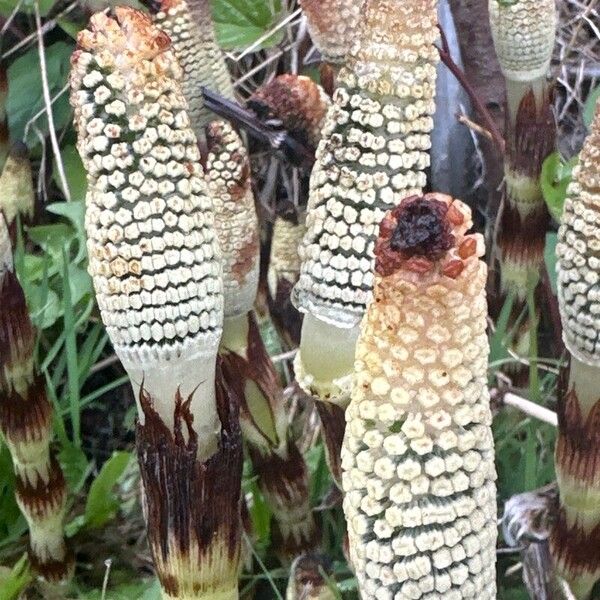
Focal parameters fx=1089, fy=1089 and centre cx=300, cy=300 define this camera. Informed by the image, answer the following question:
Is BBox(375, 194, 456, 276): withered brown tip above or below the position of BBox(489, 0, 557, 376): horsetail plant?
above


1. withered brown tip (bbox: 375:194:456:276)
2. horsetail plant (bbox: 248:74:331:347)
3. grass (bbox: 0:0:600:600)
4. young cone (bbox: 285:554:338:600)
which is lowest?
grass (bbox: 0:0:600:600)

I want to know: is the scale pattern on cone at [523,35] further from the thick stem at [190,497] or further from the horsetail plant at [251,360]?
the thick stem at [190,497]

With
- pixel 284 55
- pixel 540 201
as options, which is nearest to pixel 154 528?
pixel 540 201

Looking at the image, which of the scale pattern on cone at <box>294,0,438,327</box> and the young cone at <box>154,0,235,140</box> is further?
the young cone at <box>154,0,235,140</box>

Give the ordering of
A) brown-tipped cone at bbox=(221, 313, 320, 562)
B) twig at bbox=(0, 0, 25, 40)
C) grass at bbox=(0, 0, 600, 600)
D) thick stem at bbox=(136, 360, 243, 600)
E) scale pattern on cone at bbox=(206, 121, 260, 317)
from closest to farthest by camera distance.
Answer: thick stem at bbox=(136, 360, 243, 600)
scale pattern on cone at bbox=(206, 121, 260, 317)
brown-tipped cone at bbox=(221, 313, 320, 562)
grass at bbox=(0, 0, 600, 600)
twig at bbox=(0, 0, 25, 40)

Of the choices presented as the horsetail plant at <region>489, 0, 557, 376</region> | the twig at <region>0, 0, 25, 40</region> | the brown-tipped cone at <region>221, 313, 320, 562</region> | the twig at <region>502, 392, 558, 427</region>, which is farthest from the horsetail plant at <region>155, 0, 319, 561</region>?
the twig at <region>0, 0, 25, 40</region>

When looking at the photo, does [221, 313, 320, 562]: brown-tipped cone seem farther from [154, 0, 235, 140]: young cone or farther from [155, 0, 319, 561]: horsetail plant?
[154, 0, 235, 140]: young cone

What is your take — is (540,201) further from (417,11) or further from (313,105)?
(417,11)

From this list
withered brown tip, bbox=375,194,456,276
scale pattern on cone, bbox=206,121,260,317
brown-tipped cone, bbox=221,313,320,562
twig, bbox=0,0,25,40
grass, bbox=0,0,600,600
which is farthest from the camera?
twig, bbox=0,0,25,40
